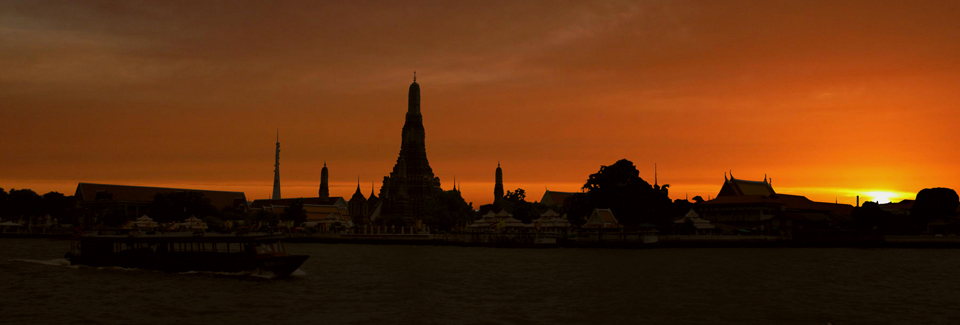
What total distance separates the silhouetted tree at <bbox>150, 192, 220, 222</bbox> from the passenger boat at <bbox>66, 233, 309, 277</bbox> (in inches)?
3402

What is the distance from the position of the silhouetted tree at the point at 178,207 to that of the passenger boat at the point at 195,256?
8642 cm

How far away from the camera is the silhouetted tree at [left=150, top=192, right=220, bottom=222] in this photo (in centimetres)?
13438

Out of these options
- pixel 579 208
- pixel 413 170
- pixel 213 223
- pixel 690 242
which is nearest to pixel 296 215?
pixel 213 223

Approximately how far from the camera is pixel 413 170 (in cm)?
17175

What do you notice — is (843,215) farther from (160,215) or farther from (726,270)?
(160,215)

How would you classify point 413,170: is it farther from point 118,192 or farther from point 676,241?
point 676,241

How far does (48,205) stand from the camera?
152 meters

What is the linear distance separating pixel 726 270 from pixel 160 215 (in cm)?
11012

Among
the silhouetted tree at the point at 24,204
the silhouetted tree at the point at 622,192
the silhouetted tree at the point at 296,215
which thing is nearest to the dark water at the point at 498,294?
the silhouetted tree at the point at 622,192

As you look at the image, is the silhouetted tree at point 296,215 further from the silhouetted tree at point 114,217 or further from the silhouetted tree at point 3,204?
the silhouetted tree at point 3,204

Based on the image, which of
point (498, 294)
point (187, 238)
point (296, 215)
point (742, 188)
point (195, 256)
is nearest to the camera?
point (498, 294)

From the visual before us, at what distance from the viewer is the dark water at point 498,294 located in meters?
29.9

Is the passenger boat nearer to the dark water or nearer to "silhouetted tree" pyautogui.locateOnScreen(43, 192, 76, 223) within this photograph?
the dark water

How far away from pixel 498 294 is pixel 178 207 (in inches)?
4348
